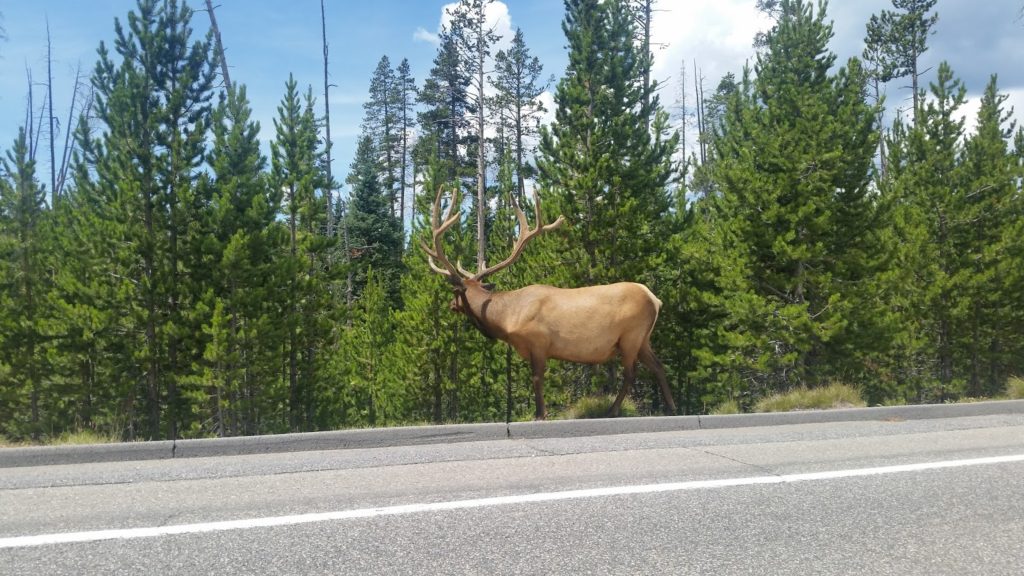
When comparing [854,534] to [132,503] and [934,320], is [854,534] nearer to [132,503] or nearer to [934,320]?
[132,503]

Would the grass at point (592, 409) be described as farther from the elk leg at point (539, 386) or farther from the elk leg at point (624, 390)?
the elk leg at point (539, 386)

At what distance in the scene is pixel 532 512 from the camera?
4258 millimetres

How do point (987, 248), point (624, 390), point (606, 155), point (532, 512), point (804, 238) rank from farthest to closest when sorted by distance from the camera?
point (987, 248) → point (606, 155) → point (804, 238) → point (624, 390) → point (532, 512)

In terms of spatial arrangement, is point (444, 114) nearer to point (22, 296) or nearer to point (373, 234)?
point (373, 234)

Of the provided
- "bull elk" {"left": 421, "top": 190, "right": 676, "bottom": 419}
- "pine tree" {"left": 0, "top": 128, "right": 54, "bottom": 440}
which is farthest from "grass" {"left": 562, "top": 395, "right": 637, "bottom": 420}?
"pine tree" {"left": 0, "top": 128, "right": 54, "bottom": 440}

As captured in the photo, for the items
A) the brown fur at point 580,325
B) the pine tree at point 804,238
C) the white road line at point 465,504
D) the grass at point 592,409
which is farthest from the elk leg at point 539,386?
the pine tree at point 804,238

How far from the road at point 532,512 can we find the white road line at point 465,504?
0.02m

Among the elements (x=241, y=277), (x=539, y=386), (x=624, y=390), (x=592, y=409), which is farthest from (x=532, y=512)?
(x=241, y=277)

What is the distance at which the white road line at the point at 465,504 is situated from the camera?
3773mm

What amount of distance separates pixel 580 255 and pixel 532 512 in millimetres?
12796

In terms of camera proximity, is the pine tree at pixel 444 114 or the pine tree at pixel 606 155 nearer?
the pine tree at pixel 606 155

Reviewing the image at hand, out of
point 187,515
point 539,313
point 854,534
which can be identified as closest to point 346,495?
point 187,515

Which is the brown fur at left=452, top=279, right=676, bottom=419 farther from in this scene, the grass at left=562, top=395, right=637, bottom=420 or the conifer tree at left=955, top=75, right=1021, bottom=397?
the conifer tree at left=955, top=75, right=1021, bottom=397

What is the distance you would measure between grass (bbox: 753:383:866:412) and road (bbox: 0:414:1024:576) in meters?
2.99
